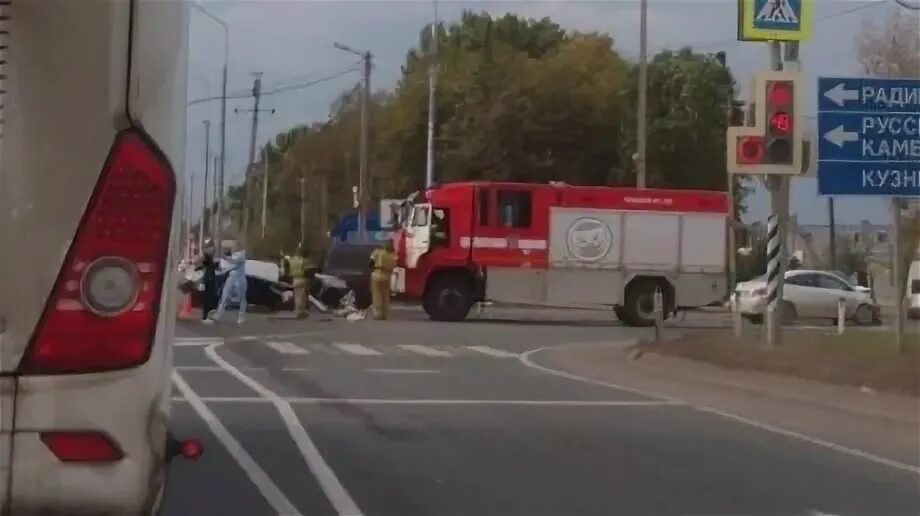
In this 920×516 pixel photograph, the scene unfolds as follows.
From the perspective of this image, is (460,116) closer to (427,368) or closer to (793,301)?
(793,301)

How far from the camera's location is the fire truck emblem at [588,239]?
32500 millimetres

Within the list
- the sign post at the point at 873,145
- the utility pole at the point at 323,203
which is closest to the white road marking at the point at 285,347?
the sign post at the point at 873,145

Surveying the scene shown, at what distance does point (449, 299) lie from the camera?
3219 cm

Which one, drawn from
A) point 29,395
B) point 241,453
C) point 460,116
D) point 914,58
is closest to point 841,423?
point 241,453

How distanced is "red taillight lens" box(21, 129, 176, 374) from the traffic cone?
27116 mm

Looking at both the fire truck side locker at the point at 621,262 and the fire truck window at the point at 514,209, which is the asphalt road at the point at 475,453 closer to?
the fire truck side locker at the point at 621,262

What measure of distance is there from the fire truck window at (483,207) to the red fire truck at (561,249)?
0.02 metres

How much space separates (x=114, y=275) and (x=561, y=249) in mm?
29042

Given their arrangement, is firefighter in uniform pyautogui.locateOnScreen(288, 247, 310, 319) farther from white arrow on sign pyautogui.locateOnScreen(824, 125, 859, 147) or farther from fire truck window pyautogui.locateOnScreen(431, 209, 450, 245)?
white arrow on sign pyautogui.locateOnScreen(824, 125, 859, 147)

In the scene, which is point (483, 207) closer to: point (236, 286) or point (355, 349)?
point (236, 286)

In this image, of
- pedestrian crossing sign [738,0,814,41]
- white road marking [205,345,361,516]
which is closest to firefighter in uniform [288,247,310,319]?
pedestrian crossing sign [738,0,814,41]

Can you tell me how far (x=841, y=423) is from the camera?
13.5 meters

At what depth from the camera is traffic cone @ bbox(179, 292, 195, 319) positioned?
101 ft

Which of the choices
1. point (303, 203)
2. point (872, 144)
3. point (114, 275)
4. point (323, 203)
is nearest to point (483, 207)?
point (872, 144)
